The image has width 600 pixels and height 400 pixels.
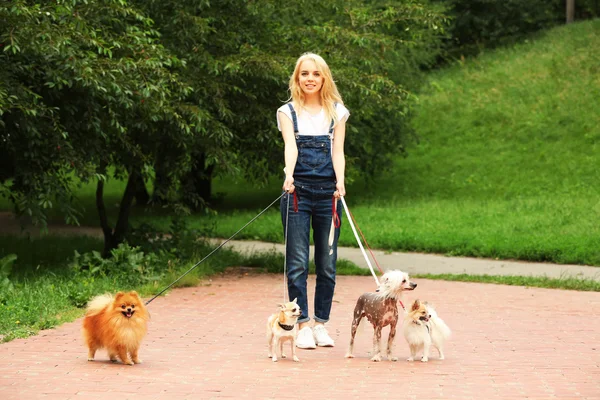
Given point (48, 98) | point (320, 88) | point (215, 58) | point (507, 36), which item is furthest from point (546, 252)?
point (507, 36)

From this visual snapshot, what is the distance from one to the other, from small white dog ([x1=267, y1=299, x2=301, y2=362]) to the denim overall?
0.48 meters

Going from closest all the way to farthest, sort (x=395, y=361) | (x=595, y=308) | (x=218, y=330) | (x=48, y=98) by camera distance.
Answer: (x=395, y=361)
(x=218, y=330)
(x=595, y=308)
(x=48, y=98)

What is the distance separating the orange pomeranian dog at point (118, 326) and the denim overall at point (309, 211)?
136 centimetres

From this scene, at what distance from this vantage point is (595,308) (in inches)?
441

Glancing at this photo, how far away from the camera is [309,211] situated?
7.88m

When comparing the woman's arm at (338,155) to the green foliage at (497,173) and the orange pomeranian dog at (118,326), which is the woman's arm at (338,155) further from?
the green foliage at (497,173)

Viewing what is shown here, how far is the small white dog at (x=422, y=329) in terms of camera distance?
7316 mm

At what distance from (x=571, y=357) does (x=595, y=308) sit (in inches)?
139

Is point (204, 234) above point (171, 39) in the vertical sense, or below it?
below

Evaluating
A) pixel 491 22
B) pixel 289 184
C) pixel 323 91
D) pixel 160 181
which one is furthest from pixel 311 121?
pixel 491 22

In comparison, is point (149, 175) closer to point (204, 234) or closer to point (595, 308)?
point (204, 234)

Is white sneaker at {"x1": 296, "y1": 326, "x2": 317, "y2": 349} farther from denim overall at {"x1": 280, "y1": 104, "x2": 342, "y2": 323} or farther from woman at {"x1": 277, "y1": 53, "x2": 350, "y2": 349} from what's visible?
denim overall at {"x1": 280, "y1": 104, "x2": 342, "y2": 323}

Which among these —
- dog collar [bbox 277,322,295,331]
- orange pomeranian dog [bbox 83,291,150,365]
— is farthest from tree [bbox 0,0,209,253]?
dog collar [bbox 277,322,295,331]

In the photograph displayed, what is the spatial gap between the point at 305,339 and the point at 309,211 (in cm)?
104
